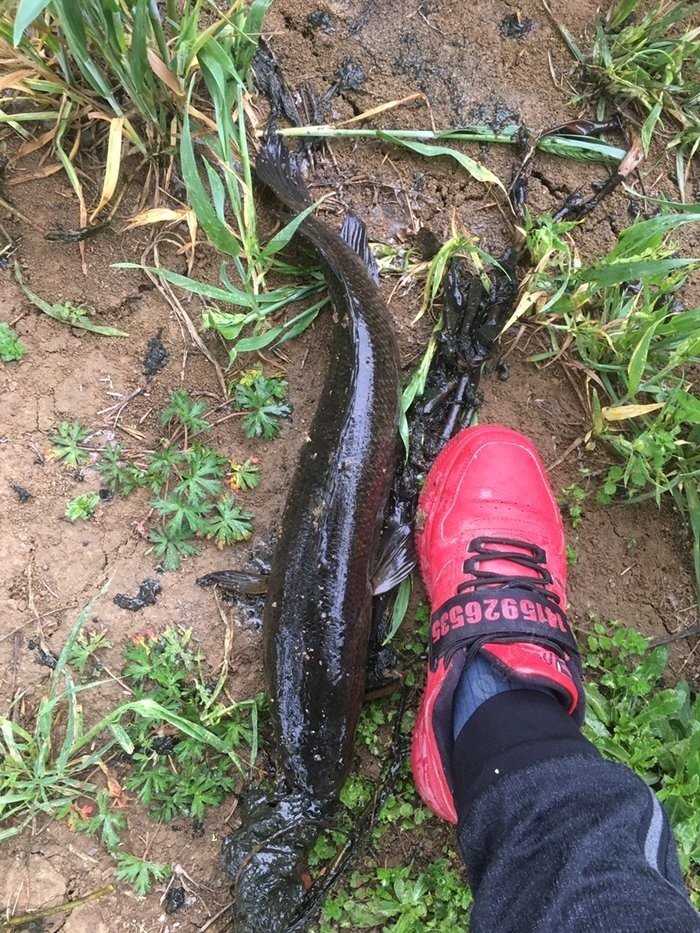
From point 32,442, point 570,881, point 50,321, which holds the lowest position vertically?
point 570,881

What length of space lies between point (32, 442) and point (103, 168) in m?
1.47

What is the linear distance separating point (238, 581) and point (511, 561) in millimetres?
1411

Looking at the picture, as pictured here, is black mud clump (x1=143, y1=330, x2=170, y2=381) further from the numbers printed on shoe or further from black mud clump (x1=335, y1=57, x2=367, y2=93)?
the numbers printed on shoe

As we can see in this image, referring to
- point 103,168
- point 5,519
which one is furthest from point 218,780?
point 103,168

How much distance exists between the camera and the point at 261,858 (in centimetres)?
302

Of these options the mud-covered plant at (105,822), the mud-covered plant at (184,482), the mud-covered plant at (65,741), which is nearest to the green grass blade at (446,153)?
the mud-covered plant at (184,482)

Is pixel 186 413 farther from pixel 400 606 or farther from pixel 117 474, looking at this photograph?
pixel 400 606

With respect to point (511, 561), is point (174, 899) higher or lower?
lower

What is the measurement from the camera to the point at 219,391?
138 inches

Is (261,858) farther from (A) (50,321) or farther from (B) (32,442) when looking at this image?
(A) (50,321)

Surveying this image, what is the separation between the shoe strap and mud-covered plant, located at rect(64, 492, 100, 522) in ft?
6.02

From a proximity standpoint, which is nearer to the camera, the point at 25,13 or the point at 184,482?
the point at 25,13

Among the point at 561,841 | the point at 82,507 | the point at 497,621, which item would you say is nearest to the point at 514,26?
the point at 497,621

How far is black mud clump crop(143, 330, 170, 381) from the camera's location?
3479mm
